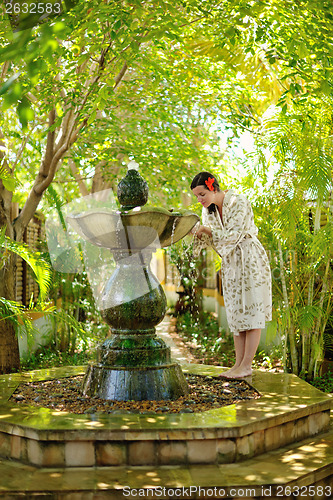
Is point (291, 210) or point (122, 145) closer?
point (291, 210)

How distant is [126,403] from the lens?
456 centimetres

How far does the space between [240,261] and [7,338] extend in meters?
→ 3.63

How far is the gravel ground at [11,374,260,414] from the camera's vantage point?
4406 millimetres

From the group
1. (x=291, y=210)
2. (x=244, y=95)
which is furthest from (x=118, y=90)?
(x=291, y=210)

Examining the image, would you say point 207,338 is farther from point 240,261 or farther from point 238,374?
point 240,261

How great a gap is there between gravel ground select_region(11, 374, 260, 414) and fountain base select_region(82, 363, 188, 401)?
0.22 ft

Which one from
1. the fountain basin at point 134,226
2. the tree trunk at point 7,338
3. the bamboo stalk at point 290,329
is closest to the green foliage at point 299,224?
the bamboo stalk at point 290,329

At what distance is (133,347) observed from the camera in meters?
4.84

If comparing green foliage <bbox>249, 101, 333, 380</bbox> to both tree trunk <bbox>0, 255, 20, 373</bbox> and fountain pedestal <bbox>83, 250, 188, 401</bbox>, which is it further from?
tree trunk <bbox>0, 255, 20, 373</bbox>

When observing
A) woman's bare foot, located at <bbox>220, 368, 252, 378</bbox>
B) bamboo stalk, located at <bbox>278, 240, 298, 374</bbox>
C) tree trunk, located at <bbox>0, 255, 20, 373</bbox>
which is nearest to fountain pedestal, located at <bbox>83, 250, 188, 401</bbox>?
woman's bare foot, located at <bbox>220, 368, 252, 378</bbox>

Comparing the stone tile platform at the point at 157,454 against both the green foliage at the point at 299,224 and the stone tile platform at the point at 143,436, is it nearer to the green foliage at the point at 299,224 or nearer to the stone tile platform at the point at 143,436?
the stone tile platform at the point at 143,436

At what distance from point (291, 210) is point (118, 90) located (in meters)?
3.96

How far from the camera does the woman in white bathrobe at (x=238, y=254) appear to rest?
5.14m

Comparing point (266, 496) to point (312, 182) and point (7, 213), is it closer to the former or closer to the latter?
point (312, 182)
